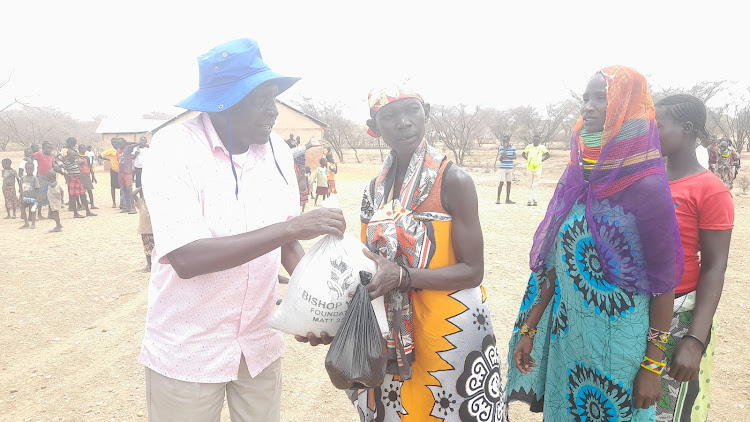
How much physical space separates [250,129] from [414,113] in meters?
0.71

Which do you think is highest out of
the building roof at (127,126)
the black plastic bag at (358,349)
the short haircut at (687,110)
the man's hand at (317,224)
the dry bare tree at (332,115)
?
the dry bare tree at (332,115)

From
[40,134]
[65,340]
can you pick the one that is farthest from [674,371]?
[40,134]

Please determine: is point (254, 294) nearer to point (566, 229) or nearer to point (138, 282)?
point (566, 229)

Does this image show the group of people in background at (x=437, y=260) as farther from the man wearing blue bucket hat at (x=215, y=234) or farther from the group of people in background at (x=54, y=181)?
the group of people in background at (x=54, y=181)

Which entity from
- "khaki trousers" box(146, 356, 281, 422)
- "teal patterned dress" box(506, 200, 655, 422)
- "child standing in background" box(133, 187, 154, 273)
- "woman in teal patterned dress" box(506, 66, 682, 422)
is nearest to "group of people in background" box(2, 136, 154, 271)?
"child standing in background" box(133, 187, 154, 273)

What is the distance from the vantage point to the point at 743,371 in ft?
11.6

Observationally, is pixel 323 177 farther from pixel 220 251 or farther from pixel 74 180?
pixel 220 251

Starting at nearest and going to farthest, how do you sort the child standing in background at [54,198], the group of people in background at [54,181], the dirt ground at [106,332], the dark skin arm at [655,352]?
the dark skin arm at [655,352], the dirt ground at [106,332], the child standing in background at [54,198], the group of people in background at [54,181]

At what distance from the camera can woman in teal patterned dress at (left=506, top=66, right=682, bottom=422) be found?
1660 millimetres

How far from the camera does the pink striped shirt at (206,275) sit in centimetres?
146

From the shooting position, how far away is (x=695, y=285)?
1.95m

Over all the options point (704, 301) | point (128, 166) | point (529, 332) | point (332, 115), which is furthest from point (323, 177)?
point (332, 115)

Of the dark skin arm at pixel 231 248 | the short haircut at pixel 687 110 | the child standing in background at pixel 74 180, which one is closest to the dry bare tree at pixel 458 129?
the child standing in background at pixel 74 180

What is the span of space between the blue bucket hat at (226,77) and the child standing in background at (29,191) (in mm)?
10903
